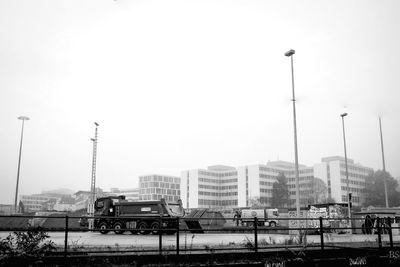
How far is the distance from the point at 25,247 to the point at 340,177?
141119 mm

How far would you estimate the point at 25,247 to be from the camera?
10.5 meters

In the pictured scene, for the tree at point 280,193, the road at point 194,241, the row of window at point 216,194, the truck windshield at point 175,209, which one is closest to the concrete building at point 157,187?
the row of window at point 216,194

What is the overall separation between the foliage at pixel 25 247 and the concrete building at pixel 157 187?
155 meters

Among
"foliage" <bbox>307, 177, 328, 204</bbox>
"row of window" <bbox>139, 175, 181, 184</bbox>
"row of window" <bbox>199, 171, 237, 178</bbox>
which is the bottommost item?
"foliage" <bbox>307, 177, 328, 204</bbox>

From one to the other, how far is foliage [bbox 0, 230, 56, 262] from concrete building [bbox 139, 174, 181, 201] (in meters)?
155

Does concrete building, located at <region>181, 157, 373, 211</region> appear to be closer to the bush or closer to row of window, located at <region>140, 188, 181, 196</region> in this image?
row of window, located at <region>140, 188, 181, 196</region>

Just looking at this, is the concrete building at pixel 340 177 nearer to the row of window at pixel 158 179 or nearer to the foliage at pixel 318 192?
the foliage at pixel 318 192

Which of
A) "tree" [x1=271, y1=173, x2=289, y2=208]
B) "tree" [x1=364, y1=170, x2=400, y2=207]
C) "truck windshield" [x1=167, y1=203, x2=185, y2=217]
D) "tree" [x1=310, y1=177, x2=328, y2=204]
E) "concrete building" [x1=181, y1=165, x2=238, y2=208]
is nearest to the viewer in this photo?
"truck windshield" [x1=167, y1=203, x2=185, y2=217]

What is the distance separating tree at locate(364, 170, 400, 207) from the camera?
103494 mm

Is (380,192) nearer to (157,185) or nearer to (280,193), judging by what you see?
(280,193)

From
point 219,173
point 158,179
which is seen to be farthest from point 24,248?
point 219,173

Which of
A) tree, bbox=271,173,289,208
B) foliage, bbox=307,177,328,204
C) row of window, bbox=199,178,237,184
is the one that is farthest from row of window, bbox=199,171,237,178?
foliage, bbox=307,177,328,204

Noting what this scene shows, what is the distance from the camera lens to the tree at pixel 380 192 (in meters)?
103

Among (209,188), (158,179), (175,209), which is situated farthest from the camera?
(158,179)
